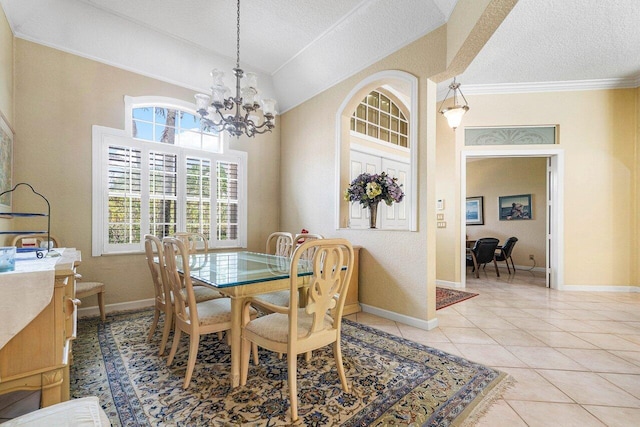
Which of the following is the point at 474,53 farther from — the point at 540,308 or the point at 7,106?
the point at 7,106

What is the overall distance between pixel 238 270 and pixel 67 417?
127 cm

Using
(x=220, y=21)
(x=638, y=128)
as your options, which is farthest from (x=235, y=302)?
(x=638, y=128)

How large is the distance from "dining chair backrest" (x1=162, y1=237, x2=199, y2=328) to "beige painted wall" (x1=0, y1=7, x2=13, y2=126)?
2157 mm

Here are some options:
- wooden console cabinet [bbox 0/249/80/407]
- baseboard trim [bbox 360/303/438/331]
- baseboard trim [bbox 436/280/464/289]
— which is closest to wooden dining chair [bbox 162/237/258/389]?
wooden console cabinet [bbox 0/249/80/407]

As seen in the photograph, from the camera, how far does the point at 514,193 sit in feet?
23.1

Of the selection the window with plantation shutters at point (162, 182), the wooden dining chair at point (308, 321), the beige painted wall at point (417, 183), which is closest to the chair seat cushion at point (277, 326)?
the wooden dining chair at point (308, 321)

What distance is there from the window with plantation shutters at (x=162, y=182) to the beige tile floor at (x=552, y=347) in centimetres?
251

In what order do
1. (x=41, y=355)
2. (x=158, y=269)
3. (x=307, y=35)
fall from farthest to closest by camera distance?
1. (x=307, y=35)
2. (x=158, y=269)
3. (x=41, y=355)

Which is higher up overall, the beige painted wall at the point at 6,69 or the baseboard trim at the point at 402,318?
the beige painted wall at the point at 6,69

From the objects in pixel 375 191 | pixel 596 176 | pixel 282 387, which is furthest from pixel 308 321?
pixel 596 176

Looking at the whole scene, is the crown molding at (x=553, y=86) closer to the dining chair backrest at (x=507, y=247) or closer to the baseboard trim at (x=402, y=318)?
the dining chair backrest at (x=507, y=247)

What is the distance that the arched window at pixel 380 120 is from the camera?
15.0 ft

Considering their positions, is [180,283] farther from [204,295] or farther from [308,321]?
A: [308,321]

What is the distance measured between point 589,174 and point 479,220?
3.14 metres
